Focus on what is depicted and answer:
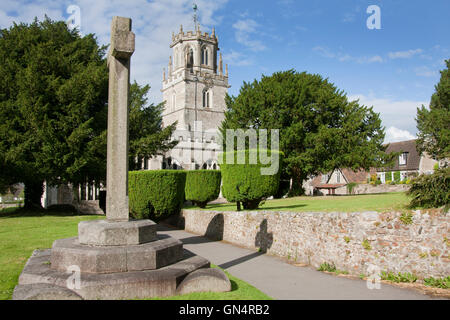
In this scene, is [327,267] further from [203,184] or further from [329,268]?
[203,184]

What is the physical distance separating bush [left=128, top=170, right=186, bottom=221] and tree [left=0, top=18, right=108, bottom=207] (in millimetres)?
7285

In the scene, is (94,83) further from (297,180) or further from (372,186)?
(372,186)

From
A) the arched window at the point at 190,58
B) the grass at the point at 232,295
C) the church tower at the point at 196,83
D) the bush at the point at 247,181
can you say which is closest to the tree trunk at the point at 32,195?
the bush at the point at 247,181

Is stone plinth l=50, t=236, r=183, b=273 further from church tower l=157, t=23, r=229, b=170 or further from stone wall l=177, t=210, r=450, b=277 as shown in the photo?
church tower l=157, t=23, r=229, b=170

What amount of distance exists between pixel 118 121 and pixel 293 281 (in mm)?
4757

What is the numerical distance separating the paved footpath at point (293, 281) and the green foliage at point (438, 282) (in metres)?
0.50

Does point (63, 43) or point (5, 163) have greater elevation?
point (63, 43)

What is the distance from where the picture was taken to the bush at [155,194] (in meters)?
14.4

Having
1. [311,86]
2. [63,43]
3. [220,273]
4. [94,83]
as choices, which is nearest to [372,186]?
[311,86]

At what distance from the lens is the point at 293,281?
725 centimetres

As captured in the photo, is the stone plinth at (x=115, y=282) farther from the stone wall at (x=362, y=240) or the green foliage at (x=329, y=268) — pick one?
the stone wall at (x=362, y=240)

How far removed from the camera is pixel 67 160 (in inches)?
803

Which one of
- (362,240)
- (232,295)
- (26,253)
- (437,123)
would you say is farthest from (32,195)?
(437,123)

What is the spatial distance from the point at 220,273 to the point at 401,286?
3.60 m
